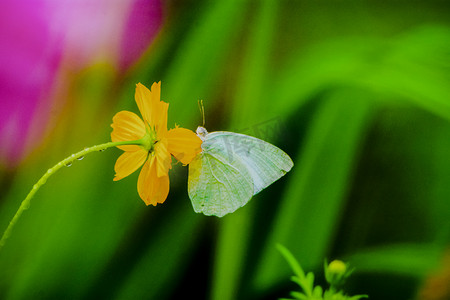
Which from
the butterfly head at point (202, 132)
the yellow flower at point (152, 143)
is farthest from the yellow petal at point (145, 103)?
the butterfly head at point (202, 132)

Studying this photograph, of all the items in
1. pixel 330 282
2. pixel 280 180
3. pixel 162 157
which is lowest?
pixel 330 282

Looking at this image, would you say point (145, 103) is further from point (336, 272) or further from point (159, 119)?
point (336, 272)

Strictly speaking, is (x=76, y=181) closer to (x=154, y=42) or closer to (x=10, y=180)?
(x=10, y=180)

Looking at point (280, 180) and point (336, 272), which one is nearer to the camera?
point (336, 272)

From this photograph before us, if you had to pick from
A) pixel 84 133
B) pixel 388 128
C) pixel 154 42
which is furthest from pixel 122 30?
pixel 388 128

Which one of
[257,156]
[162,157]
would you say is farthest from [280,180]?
[162,157]

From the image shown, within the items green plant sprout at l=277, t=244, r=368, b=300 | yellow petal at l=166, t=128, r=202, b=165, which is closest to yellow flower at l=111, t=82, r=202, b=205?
yellow petal at l=166, t=128, r=202, b=165

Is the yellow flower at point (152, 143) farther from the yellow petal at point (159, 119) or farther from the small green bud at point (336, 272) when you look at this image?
the small green bud at point (336, 272)

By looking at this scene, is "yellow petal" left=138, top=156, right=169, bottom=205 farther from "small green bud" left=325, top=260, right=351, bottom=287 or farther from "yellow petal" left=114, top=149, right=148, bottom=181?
"small green bud" left=325, top=260, right=351, bottom=287
